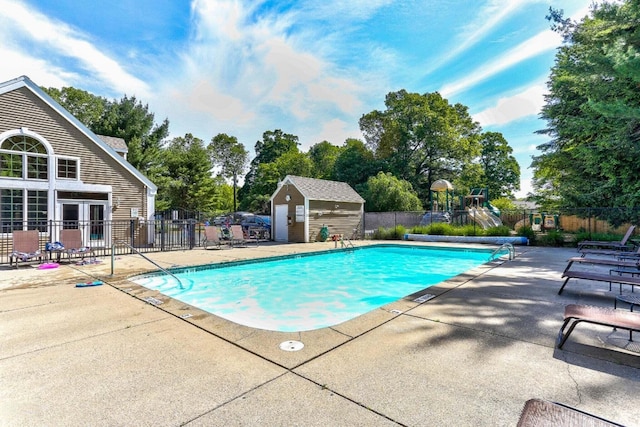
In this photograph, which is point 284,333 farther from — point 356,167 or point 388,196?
point 356,167

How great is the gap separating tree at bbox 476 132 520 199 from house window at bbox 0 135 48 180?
158 feet

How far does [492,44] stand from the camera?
13.2 m

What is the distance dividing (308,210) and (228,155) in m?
30.3

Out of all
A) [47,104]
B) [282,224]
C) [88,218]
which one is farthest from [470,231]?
[47,104]

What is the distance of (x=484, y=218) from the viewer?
20812 mm

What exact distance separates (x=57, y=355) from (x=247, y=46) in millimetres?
13278

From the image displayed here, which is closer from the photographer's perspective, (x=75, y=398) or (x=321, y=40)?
(x=75, y=398)

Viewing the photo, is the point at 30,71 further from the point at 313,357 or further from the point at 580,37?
the point at 580,37

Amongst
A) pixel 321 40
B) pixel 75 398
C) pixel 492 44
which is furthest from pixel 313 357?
pixel 492 44

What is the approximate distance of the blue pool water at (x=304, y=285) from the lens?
643 cm

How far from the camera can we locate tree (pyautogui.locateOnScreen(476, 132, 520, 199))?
45312 mm

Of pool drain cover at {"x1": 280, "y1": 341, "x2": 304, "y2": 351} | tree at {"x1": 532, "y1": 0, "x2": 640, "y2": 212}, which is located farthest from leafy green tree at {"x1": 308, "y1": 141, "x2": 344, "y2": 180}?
pool drain cover at {"x1": 280, "y1": 341, "x2": 304, "y2": 351}

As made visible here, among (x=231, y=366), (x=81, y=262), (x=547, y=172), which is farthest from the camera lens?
(x=547, y=172)

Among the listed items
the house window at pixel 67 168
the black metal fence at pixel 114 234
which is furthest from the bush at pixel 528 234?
the house window at pixel 67 168
